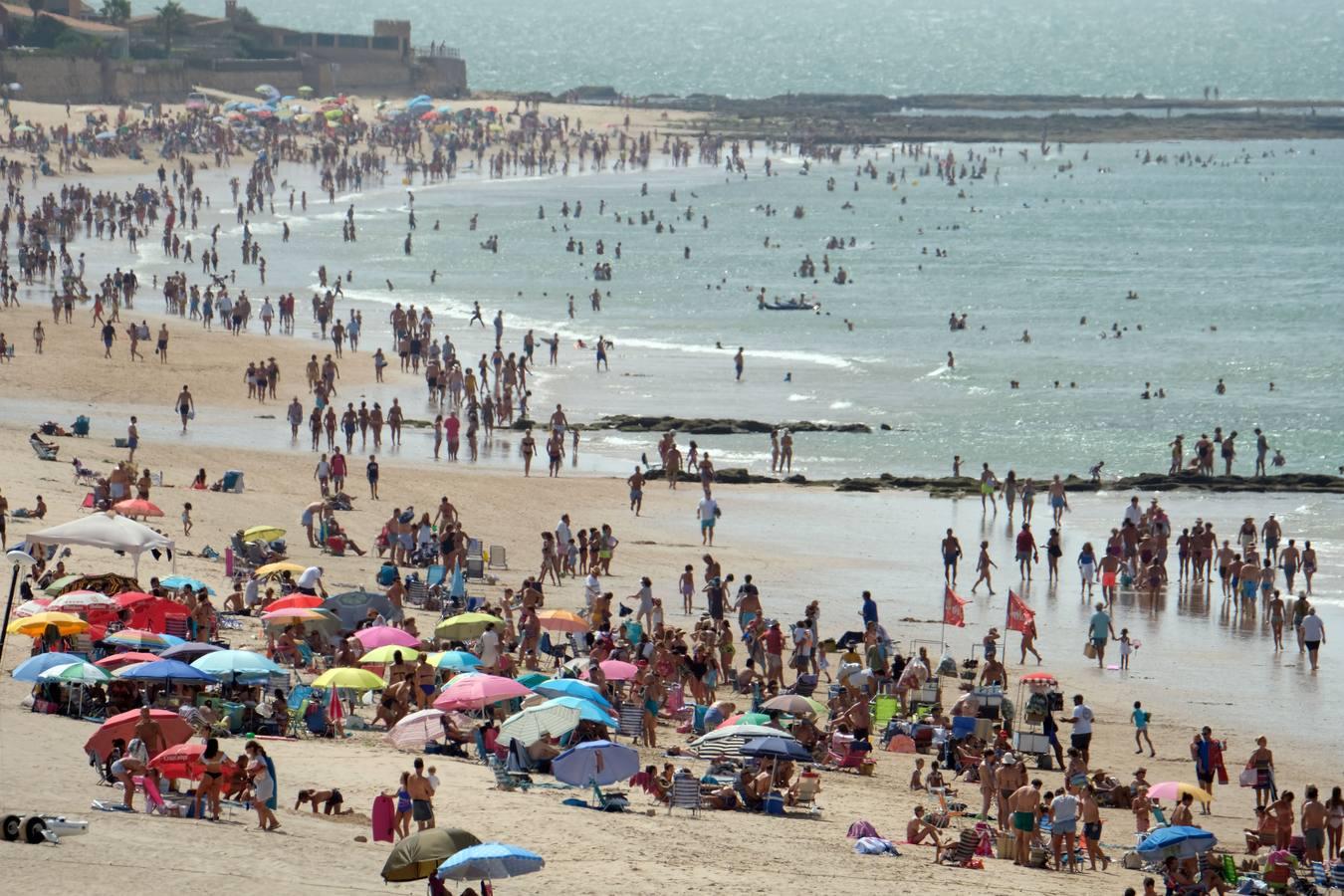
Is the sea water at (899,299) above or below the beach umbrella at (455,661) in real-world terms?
above

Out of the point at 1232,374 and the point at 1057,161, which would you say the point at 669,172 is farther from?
the point at 1232,374

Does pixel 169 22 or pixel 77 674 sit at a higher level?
pixel 169 22

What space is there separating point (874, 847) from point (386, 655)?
5.56 meters

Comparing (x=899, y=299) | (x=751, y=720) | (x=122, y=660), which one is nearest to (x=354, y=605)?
(x=122, y=660)

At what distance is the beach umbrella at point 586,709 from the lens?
52.1 feet

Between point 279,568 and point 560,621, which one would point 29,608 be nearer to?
point 279,568

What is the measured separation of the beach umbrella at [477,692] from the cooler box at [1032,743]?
185 inches

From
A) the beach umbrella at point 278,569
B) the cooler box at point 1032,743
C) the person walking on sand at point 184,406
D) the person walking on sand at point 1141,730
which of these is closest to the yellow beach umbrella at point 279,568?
the beach umbrella at point 278,569

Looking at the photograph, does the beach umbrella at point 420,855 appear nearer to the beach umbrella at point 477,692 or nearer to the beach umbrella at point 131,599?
the beach umbrella at point 477,692

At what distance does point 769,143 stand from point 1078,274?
141ft

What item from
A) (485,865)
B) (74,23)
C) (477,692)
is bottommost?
(485,865)

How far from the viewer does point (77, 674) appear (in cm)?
1535

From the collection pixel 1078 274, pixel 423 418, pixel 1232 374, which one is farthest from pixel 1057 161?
pixel 423 418

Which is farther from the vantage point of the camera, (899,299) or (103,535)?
(899,299)
